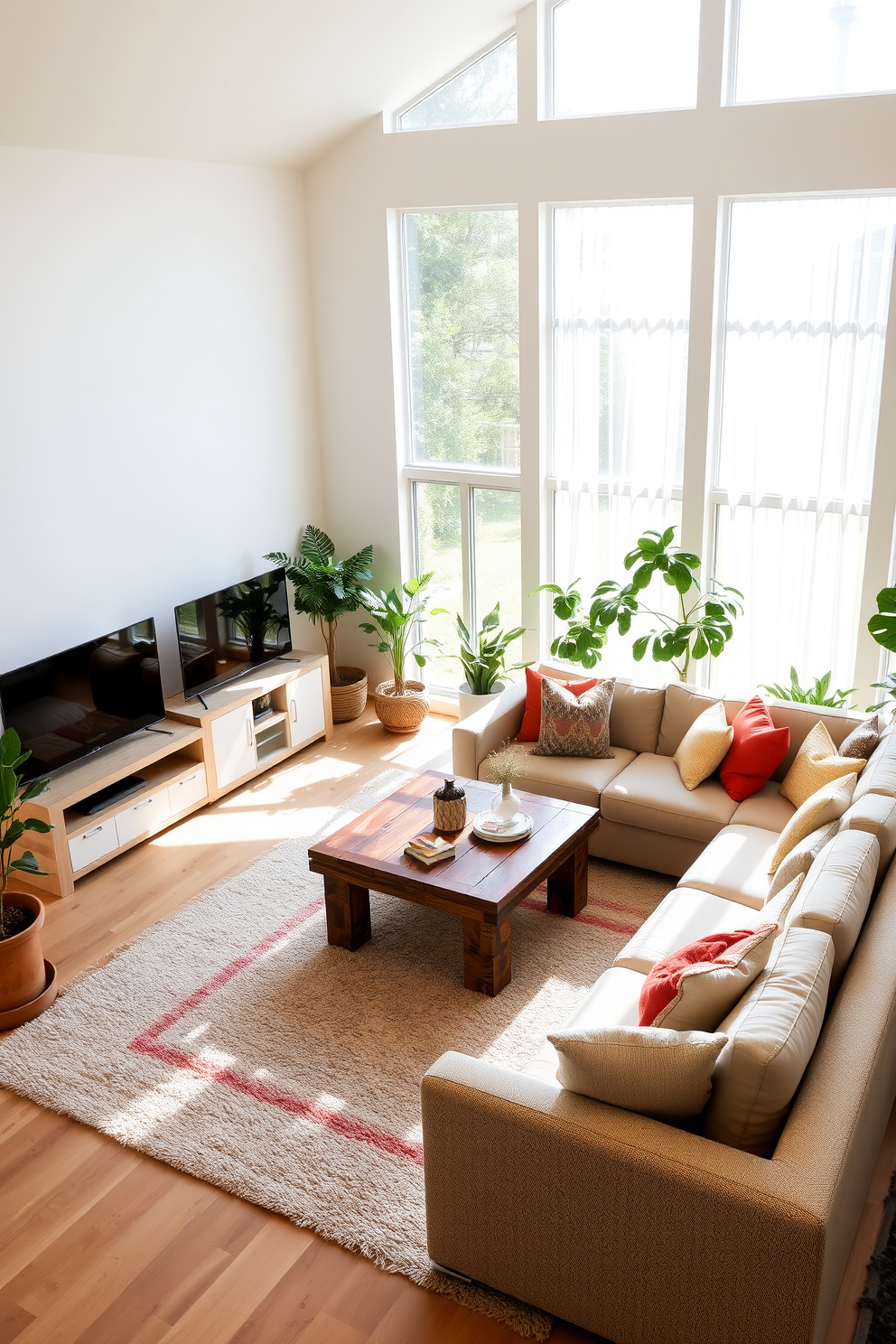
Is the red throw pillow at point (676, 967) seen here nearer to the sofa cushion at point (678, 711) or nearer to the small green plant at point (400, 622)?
the sofa cushion at point (678, 711)

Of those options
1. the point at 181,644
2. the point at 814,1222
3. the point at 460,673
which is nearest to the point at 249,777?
the point at 181,644

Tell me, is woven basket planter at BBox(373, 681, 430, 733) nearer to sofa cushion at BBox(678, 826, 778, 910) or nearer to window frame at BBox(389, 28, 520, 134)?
sofa cushion at BBox(678, 826, 778, 910)

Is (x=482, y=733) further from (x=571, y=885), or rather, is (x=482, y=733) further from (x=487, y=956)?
(x=487, y=956)

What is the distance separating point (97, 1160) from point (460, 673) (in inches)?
166

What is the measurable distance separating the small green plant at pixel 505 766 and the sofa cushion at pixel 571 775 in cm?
3

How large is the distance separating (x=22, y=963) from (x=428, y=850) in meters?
1.65

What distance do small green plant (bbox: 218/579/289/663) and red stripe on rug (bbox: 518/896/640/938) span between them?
2431 mm

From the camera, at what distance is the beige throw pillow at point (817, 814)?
13.6 feet

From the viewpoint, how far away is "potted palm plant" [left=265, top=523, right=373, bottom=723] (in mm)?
6879

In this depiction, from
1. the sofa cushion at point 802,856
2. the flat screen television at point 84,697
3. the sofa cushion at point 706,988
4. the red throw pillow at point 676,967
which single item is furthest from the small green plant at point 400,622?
the sofa cushion at point 706,988

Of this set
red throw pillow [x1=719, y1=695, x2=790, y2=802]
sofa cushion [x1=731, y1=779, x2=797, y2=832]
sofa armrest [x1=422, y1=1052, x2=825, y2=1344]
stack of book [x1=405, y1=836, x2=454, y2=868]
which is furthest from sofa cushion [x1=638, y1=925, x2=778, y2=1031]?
red throw pillow [x1=719, y1=695, x2=790, y2=802]

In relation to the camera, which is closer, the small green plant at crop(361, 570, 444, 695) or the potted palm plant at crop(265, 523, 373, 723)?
the potted palm plant at crop(265, 523, 373, 723)

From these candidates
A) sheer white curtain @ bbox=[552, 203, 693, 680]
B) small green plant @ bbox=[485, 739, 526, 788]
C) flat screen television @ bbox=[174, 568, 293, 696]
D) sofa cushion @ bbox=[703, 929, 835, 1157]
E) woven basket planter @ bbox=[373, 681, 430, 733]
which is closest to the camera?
sofa cushion @ bbox=[703, 929, 835, 1157]

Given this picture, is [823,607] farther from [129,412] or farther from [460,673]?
[129,412]
